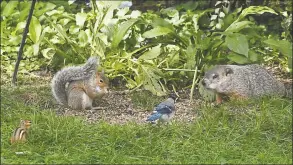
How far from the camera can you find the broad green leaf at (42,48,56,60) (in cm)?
787

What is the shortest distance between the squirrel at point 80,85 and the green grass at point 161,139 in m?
0.34

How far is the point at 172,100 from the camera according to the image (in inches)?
222

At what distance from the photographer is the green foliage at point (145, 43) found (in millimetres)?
6977

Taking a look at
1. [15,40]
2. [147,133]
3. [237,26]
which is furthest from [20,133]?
[15,40]

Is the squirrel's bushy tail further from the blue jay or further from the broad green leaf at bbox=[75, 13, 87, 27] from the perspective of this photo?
the broad green leaf at bbox=[75, 13, 87, 27]

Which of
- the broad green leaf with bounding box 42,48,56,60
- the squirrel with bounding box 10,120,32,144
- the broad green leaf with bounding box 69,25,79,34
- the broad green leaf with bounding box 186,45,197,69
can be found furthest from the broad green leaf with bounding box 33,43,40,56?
the squirrel with bounding box 10,120,32,144

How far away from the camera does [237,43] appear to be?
6.69 m

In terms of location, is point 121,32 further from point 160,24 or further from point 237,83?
point 237,83

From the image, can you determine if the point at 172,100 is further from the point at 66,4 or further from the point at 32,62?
the point at 66,4

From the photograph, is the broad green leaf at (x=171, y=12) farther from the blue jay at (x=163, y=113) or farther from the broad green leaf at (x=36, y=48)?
the blue jay at (x=163, y=113)

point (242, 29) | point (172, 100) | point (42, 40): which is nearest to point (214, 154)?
point (172, 100)

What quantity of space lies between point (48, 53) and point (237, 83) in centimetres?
250

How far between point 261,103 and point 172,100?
1.10 m

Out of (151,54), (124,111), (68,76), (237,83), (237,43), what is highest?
(237,43)
